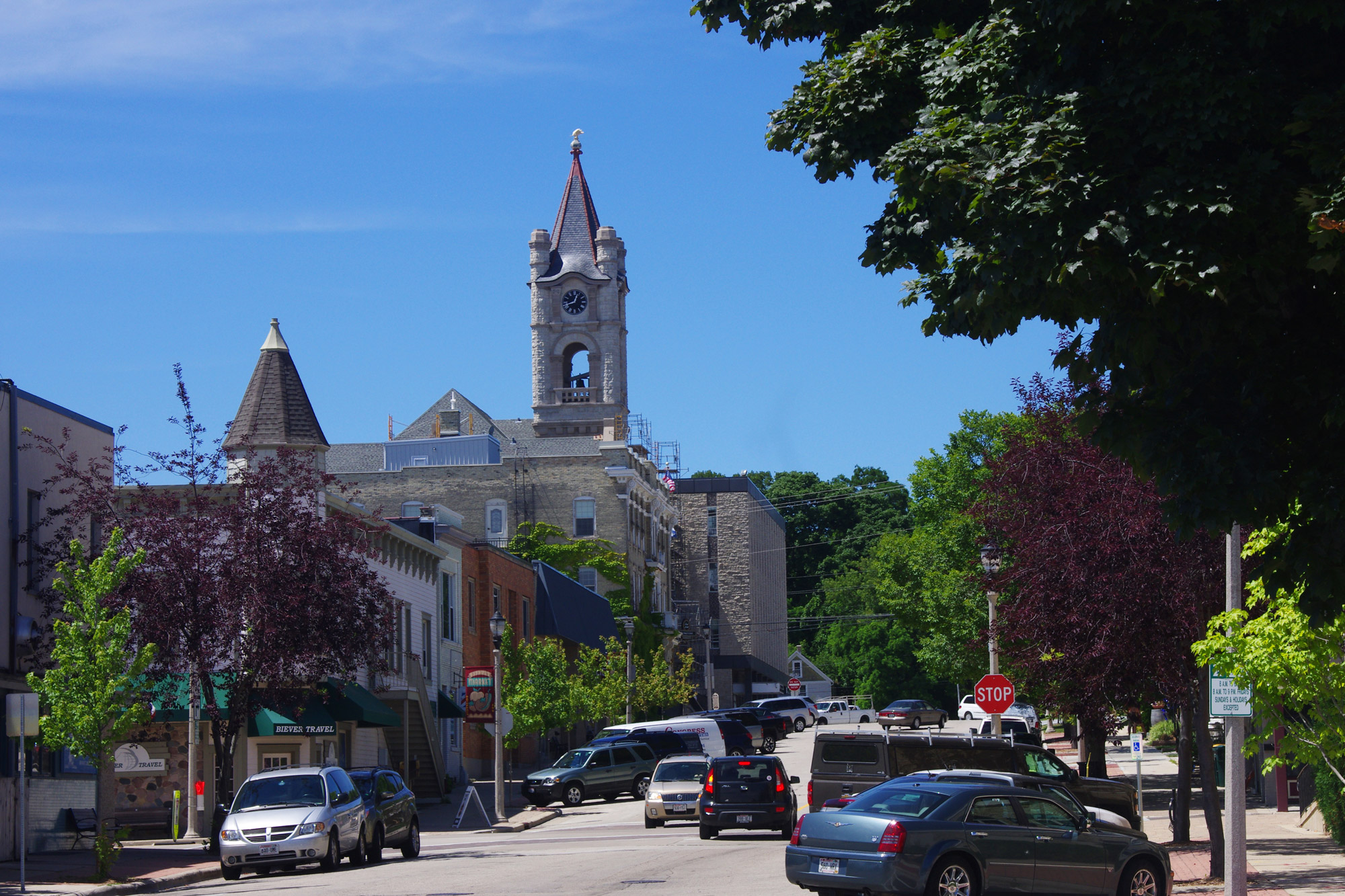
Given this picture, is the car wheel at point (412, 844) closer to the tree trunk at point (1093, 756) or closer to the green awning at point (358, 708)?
the green awning at point (358, 708)

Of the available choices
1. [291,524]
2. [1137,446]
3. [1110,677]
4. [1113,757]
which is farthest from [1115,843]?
[1113,757]

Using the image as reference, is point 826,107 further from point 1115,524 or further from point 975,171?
point 1115,524

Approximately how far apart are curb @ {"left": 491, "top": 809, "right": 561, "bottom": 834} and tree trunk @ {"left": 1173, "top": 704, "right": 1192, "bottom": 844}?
48.9 ft

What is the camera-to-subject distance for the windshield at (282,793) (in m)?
24.2

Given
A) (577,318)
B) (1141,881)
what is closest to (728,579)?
(577,318)

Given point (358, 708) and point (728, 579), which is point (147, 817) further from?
point (728, 579)

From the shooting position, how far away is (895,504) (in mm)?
135625

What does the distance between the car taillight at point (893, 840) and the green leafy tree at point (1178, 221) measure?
5.65 m

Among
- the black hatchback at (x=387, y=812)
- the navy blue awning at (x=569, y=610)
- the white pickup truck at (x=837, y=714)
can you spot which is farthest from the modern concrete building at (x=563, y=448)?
the black hatchback at (x=387, y=812)

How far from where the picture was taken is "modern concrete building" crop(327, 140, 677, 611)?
80.4m

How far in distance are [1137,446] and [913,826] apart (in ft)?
20.5

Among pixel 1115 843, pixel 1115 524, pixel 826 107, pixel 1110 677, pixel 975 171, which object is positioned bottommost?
pixel 1115 843

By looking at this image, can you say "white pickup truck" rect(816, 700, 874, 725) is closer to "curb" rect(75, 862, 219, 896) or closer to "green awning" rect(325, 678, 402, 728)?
"green awning" rect(325, 678, 402, 728)

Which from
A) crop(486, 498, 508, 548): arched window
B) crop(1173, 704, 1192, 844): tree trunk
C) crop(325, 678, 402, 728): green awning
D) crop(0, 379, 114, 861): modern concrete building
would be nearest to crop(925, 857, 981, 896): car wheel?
crop(1173, 704, 1192, 844): tree trunk
